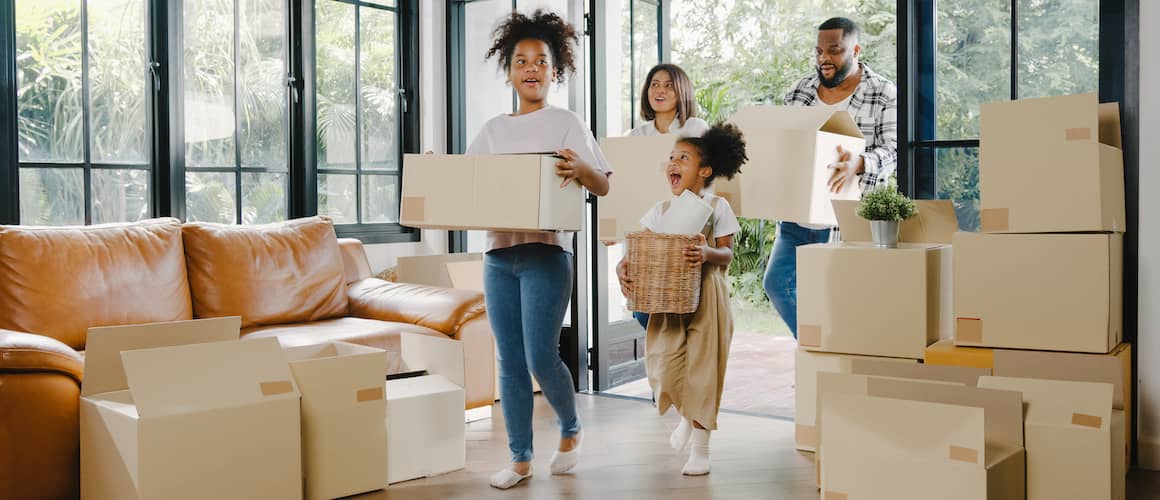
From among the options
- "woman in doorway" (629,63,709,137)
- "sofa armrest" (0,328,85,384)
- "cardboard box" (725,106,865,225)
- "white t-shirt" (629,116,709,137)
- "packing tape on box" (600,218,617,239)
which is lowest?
"sofa armrest" (0,328,85,384)

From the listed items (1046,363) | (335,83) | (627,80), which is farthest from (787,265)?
(335,83)

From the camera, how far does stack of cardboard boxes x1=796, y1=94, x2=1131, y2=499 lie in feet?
7.03

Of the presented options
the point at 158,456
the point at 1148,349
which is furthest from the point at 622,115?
the point at 158,456

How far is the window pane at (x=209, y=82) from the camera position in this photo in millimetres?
3854

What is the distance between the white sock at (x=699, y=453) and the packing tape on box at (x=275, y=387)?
1.20 metres

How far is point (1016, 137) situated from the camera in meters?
2.69

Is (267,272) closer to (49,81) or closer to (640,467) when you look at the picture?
(49,81)

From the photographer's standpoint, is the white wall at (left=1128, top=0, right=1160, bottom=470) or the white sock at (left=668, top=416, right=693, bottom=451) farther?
the white sock at (left=668, top=416, right=693, bottom=451)

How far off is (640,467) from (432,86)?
248 centimetres

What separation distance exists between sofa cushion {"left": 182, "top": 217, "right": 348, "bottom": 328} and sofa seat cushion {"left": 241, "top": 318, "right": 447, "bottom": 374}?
0.09 m

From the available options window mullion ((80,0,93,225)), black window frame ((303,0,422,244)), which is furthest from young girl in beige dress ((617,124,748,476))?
window mullion ((80,0,93,225))

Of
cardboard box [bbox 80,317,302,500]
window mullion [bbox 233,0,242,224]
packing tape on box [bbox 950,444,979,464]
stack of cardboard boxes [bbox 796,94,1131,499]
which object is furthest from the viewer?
window mullion [bbox 233,0,242,224]

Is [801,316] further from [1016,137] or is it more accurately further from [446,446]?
[446,446]

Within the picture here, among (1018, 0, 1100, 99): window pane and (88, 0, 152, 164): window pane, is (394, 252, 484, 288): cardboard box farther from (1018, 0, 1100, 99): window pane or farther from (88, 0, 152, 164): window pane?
(1018, 0, 1100, 99): window pane
